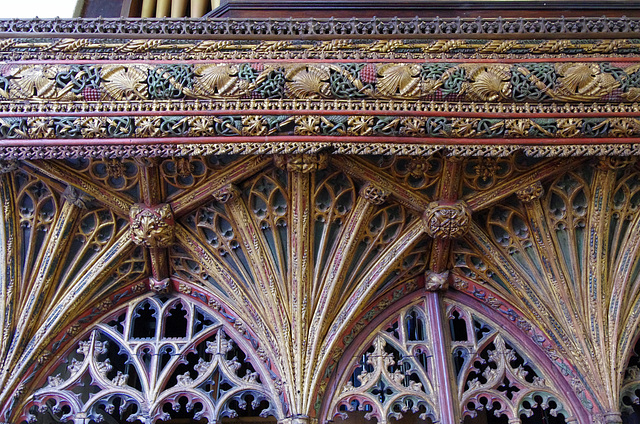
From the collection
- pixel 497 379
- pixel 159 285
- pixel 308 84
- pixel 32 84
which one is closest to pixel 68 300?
pixel 159 285

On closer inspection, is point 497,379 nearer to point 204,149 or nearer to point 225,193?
point 225,193

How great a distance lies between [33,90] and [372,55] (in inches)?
A: 81.7

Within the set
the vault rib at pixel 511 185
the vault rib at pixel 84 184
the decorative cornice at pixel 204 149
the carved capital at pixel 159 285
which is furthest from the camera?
the carved capital at pixel 159 285

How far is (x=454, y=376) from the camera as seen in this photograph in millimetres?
4363

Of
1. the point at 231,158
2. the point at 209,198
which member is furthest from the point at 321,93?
the point at 209,198

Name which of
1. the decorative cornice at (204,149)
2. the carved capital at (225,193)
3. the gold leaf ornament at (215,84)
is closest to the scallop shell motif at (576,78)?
the decorative cornice at (204,149)

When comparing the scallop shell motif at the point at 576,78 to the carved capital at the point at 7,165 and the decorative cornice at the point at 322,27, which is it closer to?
the decorative cornice at the point at 322,27

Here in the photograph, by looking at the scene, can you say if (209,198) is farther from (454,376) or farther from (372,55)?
(454,376)

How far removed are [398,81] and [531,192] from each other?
1.14 metres

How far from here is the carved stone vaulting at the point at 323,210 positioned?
4.07 meters

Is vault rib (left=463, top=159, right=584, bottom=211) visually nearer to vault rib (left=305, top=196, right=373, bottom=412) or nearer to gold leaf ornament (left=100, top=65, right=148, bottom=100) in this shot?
vault rib (left=305, top=196, right=373, bottom=412)

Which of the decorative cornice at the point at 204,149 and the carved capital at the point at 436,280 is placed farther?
the carved capital at the point at 436,280

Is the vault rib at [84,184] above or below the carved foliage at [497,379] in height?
above

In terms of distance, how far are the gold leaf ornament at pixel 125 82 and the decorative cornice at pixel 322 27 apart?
287 mm
